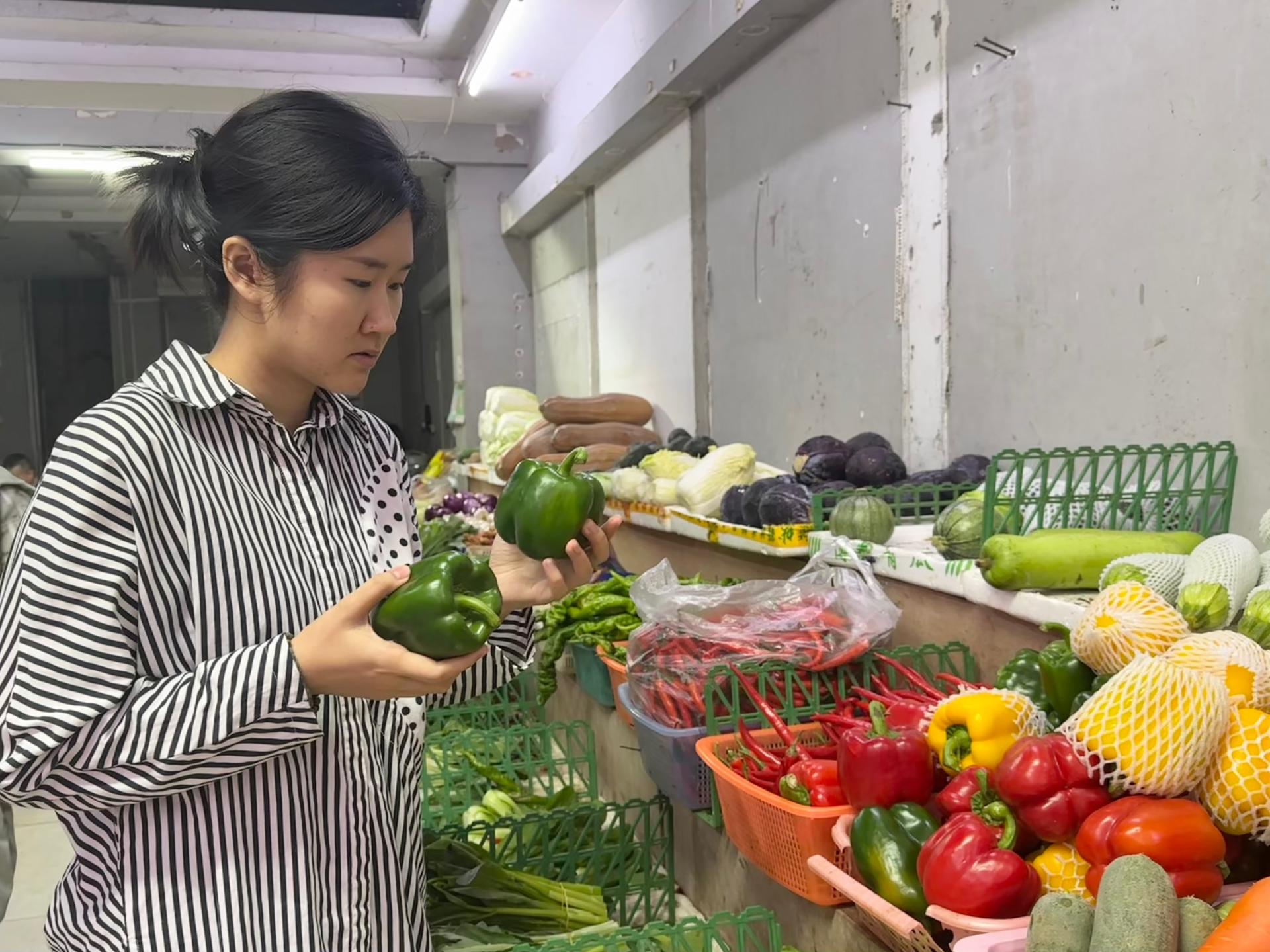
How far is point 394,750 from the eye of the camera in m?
1.56

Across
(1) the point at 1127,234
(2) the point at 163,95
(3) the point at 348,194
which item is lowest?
(3) the point at 348,194

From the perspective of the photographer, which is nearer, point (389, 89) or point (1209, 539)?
point (1209, 539)

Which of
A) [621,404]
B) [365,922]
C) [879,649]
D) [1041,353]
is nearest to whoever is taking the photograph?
[365,922]

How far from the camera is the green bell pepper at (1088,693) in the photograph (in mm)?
1647

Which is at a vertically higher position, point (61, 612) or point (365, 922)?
point (61, 612)

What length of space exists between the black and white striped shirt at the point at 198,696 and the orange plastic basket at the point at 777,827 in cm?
62

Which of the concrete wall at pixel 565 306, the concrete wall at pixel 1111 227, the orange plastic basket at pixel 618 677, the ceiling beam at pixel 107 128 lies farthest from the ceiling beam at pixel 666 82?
the orange plastic basket at pixel 618 677

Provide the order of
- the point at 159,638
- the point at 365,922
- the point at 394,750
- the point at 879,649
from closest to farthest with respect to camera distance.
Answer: the point at 159,638 → the point at 365,922 → the point at 394,750 → the point at 879,649

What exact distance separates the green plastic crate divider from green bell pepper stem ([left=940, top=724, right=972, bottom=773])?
1.16 metres

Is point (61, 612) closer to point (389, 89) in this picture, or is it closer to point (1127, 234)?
point (1127, 234)

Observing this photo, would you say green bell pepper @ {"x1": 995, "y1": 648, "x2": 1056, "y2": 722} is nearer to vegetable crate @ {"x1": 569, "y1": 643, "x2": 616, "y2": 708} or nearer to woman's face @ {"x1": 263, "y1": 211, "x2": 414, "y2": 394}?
woman's face @ {"x1": 263, "y1": 211, "x2": 414, "y2": 394}

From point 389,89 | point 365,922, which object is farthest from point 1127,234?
point 389,89

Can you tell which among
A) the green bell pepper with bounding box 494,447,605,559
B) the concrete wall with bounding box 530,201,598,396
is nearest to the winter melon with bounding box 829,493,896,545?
the green bell pepper with bounding box 494,447,605,559

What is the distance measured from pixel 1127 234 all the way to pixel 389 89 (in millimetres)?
6595
